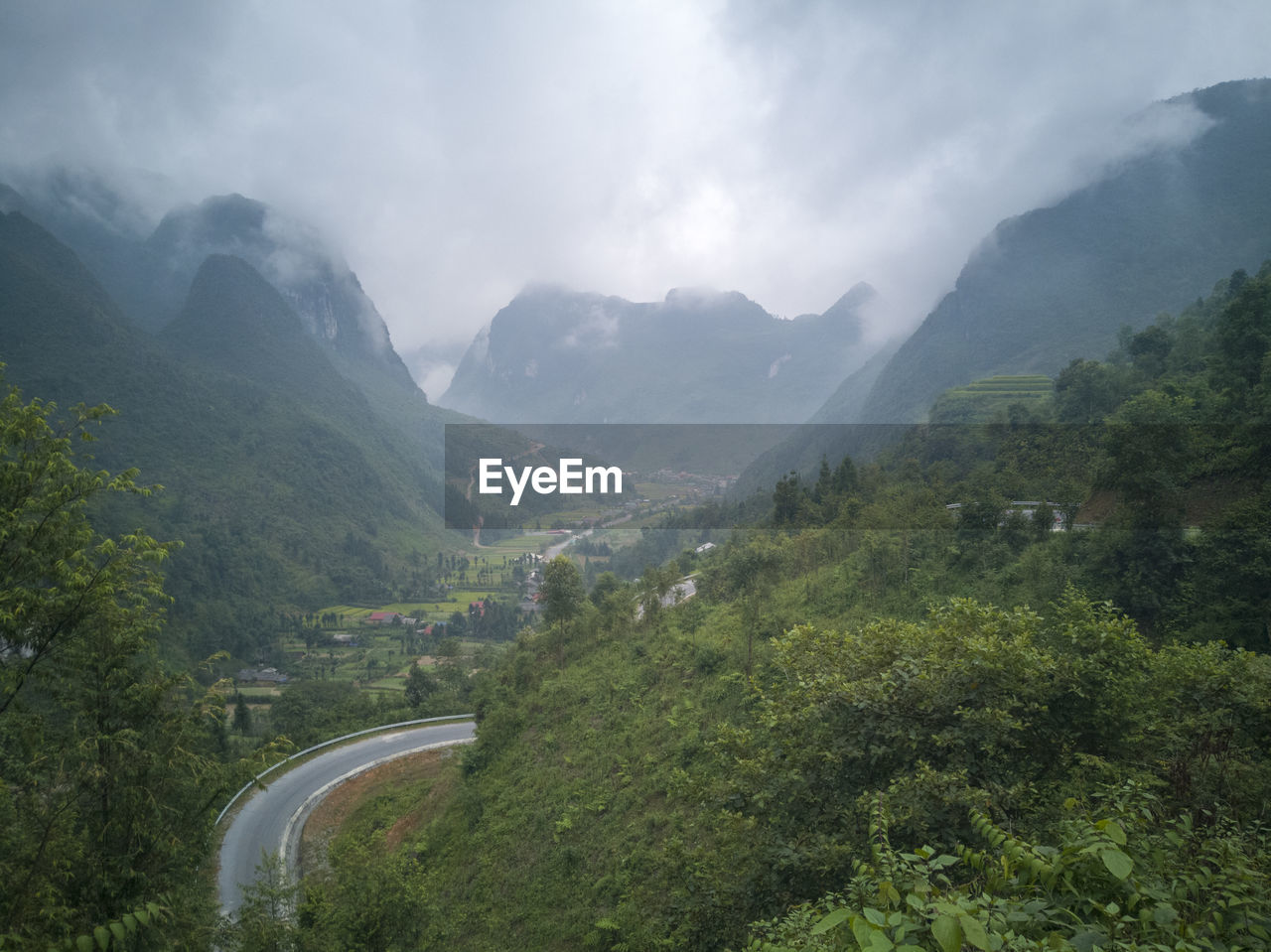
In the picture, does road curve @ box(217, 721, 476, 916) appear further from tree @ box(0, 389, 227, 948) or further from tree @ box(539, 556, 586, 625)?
tree @ box(0, 389, 227, 948)

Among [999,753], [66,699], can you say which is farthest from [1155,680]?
[66,699]

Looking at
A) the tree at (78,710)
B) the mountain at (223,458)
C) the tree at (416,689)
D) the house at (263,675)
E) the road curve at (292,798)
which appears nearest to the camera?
the tree at (78,710)

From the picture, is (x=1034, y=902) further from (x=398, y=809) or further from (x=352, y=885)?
(x=398, y=809)

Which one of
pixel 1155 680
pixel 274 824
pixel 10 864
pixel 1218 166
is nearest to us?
pixel 10 864

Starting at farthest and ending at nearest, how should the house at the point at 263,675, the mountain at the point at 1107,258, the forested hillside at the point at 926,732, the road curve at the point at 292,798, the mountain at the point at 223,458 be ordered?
the mountain at the point at 223,458 < the mountain at the point at 1107,258 < the house at the point at 263,675 < the road curve at the point at 292,798 < the forested hillside at the point at 926,732

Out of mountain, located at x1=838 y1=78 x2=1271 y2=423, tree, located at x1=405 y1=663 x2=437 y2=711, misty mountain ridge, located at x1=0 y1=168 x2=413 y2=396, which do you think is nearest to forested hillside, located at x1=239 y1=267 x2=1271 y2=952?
tree, located at x1=405 y1=663 x2=437 y2=711

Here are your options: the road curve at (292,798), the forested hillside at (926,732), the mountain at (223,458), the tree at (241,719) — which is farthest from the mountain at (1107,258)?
the mountain at (223,458)

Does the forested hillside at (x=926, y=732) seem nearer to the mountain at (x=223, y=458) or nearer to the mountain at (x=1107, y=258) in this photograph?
the mountain at (x=1107, y=258)
